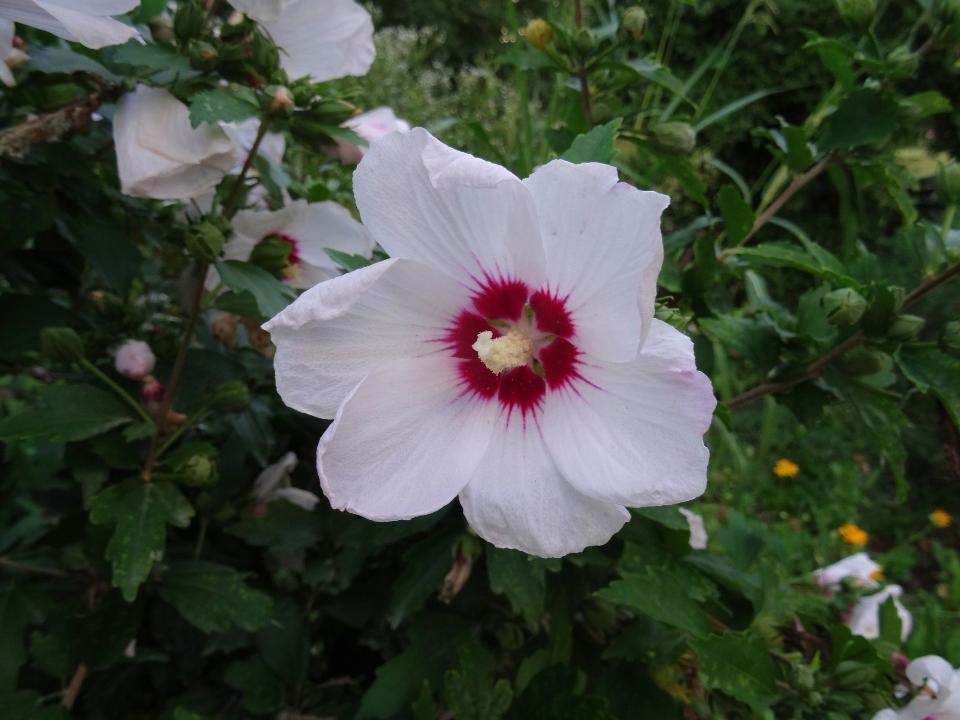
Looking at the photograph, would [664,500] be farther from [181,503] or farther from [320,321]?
[181,503]

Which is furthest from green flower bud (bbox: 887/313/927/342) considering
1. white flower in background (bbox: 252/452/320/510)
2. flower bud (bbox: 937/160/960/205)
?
white flower in background (bbox: 252/452/320/510)

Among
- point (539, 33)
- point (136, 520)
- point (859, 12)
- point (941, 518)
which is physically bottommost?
point (941, 518)

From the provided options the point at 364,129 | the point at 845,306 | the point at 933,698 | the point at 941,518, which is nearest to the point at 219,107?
the point at 364,129

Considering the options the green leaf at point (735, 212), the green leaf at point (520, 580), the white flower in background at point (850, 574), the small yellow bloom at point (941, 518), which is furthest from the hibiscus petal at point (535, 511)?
the small yellow bloom at point (941, 518)

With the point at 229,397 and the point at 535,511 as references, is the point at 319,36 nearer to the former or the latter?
the point at 229,397

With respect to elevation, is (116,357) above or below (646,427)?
below

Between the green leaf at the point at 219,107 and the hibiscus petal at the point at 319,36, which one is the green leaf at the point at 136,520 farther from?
the hibiscus petal at the point at 319,36

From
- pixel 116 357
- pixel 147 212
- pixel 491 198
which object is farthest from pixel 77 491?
pixel 491 198
